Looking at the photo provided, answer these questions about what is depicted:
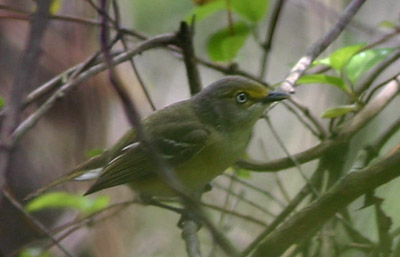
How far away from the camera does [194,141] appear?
2752 mm

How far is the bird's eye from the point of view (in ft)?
9.05

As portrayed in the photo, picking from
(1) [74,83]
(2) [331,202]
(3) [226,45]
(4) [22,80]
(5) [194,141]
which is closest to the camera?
(4) [22,80]

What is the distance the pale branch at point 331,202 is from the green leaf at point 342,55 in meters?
0.68

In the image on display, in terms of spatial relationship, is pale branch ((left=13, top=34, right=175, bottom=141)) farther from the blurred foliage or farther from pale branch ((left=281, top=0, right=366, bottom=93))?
the blurred foliage

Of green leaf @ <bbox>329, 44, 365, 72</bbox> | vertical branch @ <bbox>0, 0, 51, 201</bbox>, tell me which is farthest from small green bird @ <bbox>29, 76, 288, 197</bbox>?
vertical branch @ <bbox>0, 0, 51, 201</bbox>

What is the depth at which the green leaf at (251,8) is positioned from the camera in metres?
2.52

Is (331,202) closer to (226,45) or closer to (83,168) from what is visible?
(226,45)

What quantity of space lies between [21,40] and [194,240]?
210 cm

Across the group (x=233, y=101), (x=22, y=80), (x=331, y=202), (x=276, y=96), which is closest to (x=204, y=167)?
(x=233, y=101)

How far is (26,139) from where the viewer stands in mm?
3641

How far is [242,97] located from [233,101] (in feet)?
0.24

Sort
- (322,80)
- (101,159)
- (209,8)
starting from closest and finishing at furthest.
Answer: (322,80) < (209,8) < (101,159)

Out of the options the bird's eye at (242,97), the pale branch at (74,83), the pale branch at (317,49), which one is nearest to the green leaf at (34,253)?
the pale branch at (74,83)

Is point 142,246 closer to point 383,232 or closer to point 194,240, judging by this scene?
point 194,240
